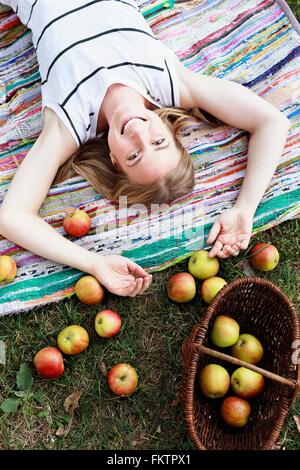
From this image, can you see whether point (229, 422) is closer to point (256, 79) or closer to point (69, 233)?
point (69, 233)

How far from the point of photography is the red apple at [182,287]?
10.9 feet

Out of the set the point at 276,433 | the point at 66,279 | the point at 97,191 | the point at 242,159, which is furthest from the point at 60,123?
the point at 276,433

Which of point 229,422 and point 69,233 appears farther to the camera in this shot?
point 69,233

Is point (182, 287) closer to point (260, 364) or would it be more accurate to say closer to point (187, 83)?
point (260, 364)

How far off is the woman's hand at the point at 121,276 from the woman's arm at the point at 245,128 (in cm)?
50

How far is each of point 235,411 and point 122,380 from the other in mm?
649

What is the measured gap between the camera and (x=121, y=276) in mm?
3369

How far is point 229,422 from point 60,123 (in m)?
2.02

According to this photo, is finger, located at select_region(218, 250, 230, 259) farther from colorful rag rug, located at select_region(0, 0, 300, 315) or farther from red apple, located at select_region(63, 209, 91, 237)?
red apple, located at select_region(63, 209, 91, 237)

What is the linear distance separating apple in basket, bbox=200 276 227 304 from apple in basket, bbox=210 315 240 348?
0.82 ft

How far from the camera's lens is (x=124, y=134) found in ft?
10.4

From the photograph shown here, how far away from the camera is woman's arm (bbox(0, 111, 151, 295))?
11.0ft

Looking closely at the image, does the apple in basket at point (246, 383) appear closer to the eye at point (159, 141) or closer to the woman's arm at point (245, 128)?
the woman's arm at point (245, 128)

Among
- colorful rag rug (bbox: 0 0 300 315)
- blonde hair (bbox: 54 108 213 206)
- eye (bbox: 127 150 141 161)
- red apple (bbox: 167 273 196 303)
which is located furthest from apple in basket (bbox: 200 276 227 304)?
eye (bbox: 127 150 141 161)
